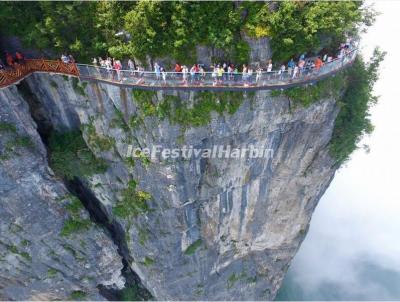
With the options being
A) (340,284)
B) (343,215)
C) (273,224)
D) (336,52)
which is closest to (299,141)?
(336,52)

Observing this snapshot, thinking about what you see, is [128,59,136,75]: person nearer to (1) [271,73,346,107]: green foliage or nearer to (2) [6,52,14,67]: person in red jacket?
(2) [6,52,14,67]: person in red jacket

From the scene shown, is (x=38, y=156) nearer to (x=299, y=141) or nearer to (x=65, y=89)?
(x=65, y=89)

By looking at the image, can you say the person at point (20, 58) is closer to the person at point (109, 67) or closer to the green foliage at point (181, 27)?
the person at point (109, 67)

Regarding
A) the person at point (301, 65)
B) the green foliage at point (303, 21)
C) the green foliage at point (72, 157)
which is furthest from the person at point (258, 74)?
the green foliage at point (72, 157)

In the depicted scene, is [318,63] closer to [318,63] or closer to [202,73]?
[318,63]

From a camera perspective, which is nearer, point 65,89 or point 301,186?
point 65,89
